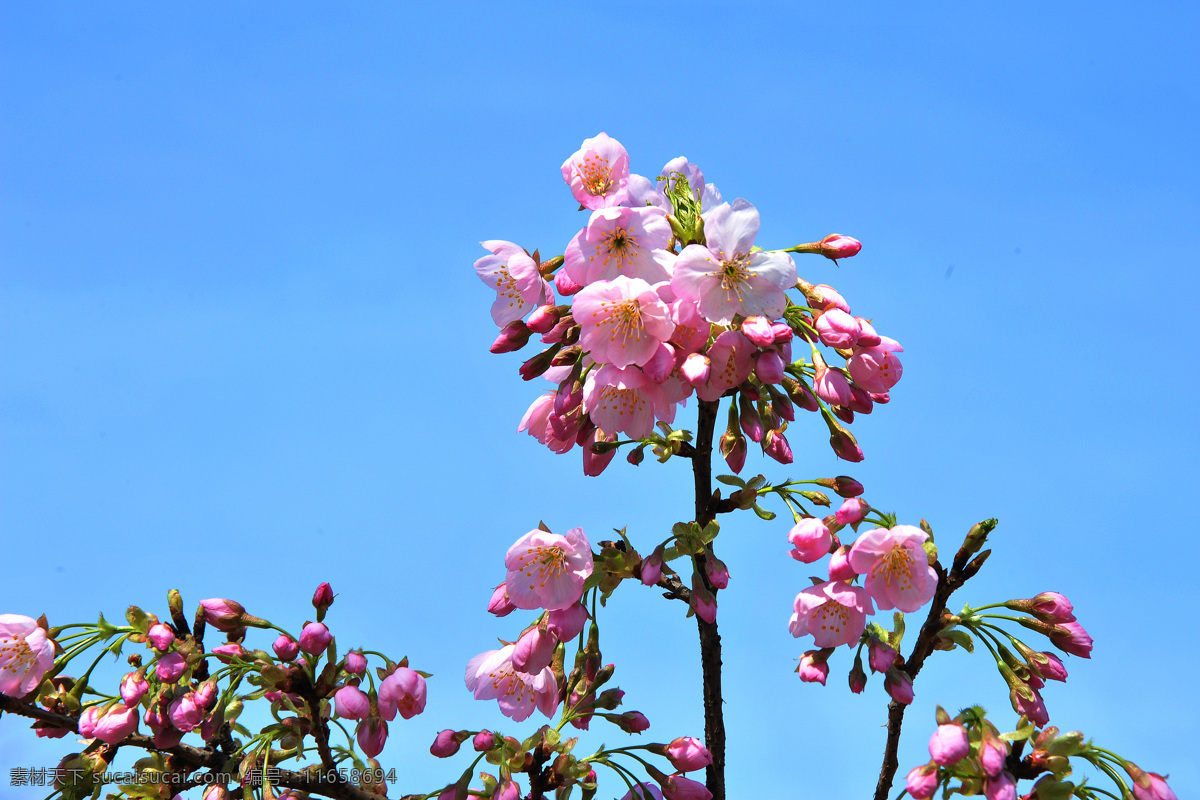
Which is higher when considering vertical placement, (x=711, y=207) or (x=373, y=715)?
(x=711, y=207)

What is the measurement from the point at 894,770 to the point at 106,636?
95.0 inches

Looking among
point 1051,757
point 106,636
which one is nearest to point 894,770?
point 1051,757

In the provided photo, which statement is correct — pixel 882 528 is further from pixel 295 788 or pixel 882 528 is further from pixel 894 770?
pixel 295 788

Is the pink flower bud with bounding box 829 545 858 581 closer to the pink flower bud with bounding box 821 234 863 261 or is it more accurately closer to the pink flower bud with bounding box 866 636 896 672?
the pink flower bud with bounding box 866 636 896 672

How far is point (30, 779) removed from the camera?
2.98 m

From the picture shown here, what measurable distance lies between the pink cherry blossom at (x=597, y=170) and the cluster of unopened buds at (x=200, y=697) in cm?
143

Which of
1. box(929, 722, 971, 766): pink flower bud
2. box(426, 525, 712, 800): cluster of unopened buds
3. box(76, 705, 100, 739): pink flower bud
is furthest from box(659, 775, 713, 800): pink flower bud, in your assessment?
box(76, 705, 100, 739): pink flower bud

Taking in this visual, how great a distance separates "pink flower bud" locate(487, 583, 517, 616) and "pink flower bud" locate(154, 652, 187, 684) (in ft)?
2.95

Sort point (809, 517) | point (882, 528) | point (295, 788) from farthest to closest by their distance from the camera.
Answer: point (295, 788), point (809, 517), point (882, 528)

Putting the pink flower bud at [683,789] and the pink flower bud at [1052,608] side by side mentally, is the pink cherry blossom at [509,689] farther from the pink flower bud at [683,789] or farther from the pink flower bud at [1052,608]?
the pink flower bud at [1052,608]

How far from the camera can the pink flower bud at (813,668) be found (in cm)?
261

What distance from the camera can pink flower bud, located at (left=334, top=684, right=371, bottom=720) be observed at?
9.30 ft

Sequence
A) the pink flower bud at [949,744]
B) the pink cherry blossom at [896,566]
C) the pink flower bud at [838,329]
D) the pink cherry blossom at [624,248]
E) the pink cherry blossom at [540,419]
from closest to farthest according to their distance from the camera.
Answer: the pink flower bud at [949,744] → the pink cherry blossom at [896,566] → the pink flower bud at [838,329] → the pink cherry blossom at [624,248] → the pink cherry blossom at [540,419]

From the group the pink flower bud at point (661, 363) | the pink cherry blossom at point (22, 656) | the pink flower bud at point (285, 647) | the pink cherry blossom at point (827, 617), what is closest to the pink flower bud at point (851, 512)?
the pink cherry blossom at point (827, 617)
